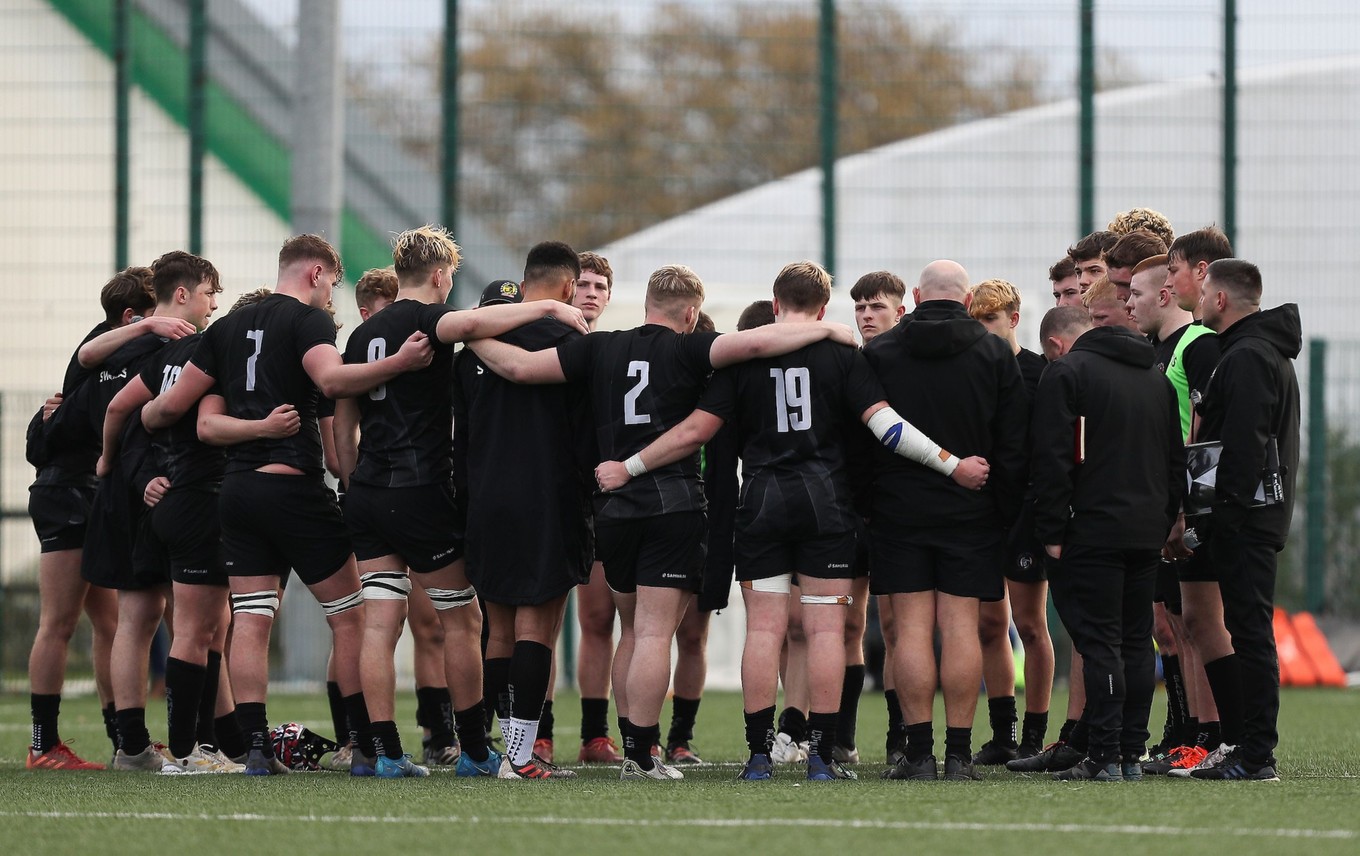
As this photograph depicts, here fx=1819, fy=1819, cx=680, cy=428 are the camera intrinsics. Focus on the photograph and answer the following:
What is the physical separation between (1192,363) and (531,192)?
8.42 m

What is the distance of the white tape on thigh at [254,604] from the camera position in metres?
7.41

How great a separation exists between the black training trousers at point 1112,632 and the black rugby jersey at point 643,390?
1.47m

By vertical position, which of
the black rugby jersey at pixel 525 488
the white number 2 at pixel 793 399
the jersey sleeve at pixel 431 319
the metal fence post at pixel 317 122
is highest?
the metal fence post at pixel 317 122

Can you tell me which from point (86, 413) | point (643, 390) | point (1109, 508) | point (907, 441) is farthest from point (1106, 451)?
point (86, 413)

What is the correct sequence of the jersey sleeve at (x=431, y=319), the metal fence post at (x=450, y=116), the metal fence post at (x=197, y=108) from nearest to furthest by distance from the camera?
1. the jersey sleeve at (x=431, y=319)
2. the metal fence post at (x=450, y=116)
3. the metal fence post at (x=197, y=108)

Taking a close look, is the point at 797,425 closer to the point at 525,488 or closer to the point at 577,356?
the point at 577,356

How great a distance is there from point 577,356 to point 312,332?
1.12 m

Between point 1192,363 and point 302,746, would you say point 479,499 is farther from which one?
point 1192,363

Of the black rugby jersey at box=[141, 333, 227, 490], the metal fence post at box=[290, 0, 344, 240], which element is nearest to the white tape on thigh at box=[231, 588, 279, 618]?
the black rugby jersey at box=[141, 333, 227, 490]

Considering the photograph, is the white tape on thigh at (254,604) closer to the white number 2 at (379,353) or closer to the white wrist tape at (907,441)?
the white number 2 at (379,353)

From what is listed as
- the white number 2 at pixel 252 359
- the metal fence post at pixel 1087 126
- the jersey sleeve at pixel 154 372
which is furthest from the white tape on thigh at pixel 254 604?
the metal fence post at pixel 1087 126

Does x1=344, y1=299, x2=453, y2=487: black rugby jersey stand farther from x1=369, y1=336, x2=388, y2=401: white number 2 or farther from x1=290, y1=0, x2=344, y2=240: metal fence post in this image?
x1=290, y1=0, x2=344, y2=240: metal fence post

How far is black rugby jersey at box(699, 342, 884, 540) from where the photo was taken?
693 cm

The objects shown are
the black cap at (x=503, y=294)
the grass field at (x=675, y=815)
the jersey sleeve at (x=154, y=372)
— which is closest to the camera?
the grass field at (x=675, y=815)
